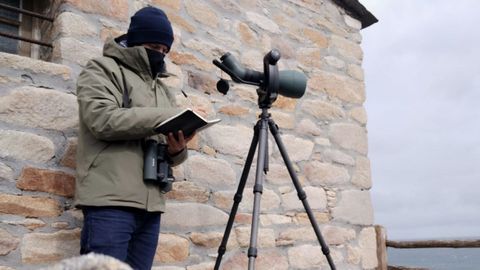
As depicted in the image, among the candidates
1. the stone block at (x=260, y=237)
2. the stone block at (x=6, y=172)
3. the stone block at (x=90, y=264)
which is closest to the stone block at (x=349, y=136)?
the stone block at (x=260, y=237)

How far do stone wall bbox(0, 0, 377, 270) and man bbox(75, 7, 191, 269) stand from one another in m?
0.31

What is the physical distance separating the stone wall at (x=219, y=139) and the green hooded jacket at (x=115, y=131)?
1.08ft

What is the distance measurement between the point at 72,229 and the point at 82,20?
0.87 meters

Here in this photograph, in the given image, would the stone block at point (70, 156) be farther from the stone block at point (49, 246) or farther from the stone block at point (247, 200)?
the stone block at point (247, 200)

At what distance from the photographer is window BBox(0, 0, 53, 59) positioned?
211cm

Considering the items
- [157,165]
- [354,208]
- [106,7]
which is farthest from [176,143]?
[354,208]

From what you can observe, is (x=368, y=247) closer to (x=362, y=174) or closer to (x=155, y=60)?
(x=362, y=174)

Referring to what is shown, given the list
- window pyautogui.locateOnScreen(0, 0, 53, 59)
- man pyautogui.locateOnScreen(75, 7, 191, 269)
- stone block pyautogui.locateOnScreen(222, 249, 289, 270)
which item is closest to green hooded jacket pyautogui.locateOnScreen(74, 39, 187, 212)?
man pyautogui.locateOnScreen(75, 7, 191, 269)

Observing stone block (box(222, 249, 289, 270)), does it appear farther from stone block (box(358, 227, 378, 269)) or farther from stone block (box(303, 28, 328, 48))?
stone block (box(303, 28, 328, 48))

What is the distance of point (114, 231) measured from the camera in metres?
1.56

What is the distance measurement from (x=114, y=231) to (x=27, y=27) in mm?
1148

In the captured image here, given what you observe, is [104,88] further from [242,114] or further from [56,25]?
[242,114]

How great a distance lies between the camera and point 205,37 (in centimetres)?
263

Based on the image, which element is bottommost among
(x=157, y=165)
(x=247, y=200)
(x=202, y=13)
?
(x=247, y=200)
